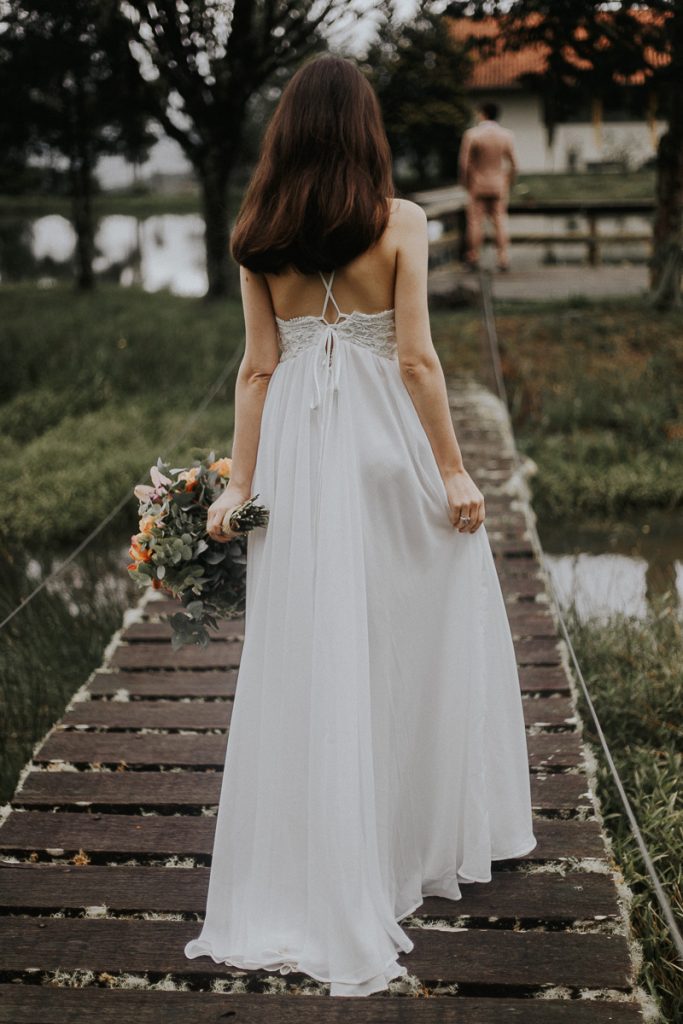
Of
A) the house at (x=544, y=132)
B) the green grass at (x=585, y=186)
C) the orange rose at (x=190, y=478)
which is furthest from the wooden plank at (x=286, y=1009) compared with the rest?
the house at (x=544, y=132)

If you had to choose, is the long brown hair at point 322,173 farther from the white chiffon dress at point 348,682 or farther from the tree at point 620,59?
the tree at point 620,59

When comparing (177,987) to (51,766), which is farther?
(51,766)

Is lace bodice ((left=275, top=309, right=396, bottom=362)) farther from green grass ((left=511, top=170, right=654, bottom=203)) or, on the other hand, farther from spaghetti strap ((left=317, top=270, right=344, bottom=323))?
green grass ((left=511, top=170, right=654, bottom=203))

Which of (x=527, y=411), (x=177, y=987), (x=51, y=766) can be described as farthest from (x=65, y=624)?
(x=527, y=411)

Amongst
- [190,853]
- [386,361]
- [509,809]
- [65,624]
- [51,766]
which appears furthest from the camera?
[65,624]

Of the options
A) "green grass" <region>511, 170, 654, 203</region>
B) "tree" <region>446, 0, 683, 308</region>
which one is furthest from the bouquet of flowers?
"green grass" <region>511, 170, 654, 203</region>

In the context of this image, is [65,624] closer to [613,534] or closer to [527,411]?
[613,534]

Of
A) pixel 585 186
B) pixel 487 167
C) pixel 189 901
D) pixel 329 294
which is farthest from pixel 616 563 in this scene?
pixel 585 186

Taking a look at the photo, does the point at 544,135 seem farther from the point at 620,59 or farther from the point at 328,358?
the point at 328,358

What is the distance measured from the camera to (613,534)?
6898 millimetres

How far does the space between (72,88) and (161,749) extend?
13.4 meters

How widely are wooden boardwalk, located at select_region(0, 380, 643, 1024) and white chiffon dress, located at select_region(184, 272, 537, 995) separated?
0.13 meters

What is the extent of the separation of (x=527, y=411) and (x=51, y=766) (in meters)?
5.71

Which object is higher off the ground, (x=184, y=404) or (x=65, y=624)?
(x=184, y=404)
